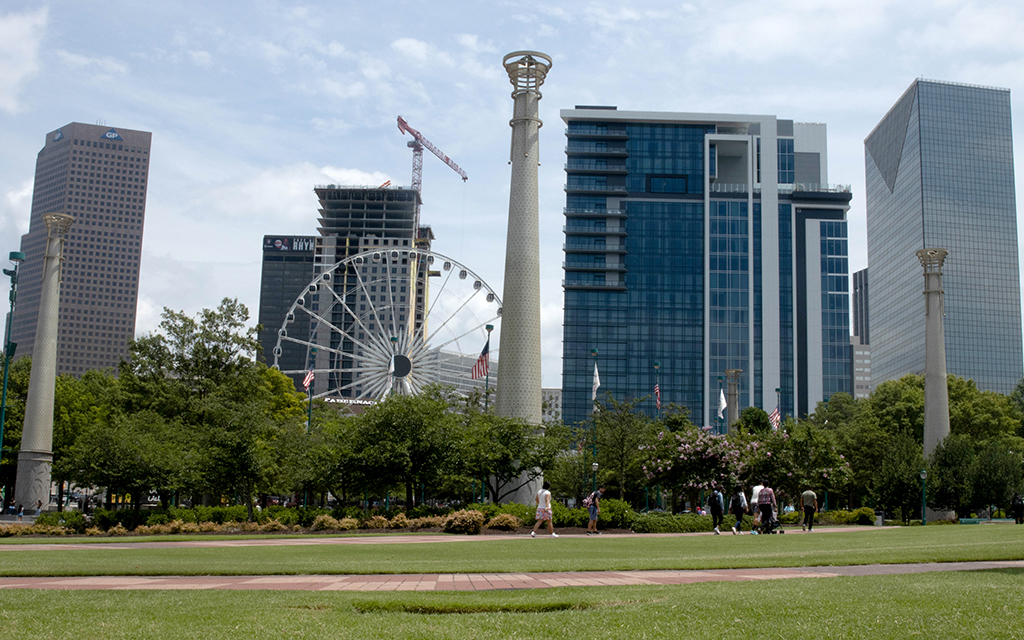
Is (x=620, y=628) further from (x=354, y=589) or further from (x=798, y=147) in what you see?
(x=798, y=147)

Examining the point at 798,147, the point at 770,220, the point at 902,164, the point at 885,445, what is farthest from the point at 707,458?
the point at 902,164

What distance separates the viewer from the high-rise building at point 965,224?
17238 cm

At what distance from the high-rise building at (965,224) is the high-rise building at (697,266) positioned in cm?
4164

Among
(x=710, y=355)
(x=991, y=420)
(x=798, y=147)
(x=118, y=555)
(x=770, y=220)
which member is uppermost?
(x=798, y=147)

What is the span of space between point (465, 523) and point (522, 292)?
1529 cm

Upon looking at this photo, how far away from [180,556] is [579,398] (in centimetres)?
12206

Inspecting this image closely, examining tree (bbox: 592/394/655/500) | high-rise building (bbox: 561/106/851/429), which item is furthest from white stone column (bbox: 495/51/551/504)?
high-rise building (bbox: 561/106/851/429)

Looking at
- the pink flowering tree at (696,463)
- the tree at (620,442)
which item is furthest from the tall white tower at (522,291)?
the tree at (620,442)

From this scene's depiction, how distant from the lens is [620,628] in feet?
23.0

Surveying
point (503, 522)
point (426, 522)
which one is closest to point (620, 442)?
point (426, 522)

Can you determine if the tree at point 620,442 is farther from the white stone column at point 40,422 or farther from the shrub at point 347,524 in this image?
the white stone column at point 40,422

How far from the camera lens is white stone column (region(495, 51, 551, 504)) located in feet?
141

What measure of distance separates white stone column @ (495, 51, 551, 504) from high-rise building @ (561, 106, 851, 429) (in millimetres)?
93655

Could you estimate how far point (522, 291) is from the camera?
43.4 meters
